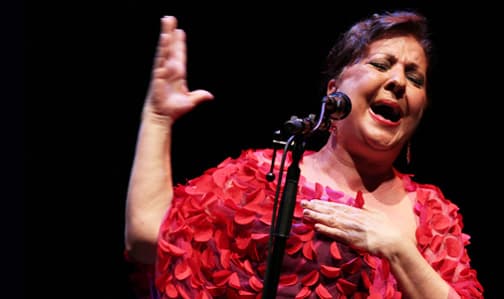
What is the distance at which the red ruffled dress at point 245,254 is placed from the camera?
1.80 m

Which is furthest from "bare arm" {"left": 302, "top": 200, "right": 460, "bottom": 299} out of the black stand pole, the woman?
the black stand pole

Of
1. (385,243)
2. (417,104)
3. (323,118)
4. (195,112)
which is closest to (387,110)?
(417,104)

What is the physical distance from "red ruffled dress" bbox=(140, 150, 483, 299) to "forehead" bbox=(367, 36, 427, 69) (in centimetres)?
56

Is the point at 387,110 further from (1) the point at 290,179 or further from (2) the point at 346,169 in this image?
(1) the point at 290,179

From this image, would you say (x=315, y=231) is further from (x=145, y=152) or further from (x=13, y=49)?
(x=13, y=49)

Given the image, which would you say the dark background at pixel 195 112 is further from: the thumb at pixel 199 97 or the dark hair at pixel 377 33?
the thumb at pixel 199 97

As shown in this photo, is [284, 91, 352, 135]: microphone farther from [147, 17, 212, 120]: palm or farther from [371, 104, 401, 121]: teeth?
[371, 104, 401, 121]: teeth

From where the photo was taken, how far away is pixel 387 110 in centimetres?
213

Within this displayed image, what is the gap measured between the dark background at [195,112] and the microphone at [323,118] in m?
0.87

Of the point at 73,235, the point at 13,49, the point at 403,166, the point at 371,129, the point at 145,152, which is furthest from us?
the point at 403,166

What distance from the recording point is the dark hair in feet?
7.28

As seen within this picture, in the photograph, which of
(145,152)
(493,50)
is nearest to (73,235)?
(145,152)

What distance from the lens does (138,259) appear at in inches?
73.9

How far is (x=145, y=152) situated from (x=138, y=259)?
1.11ft
